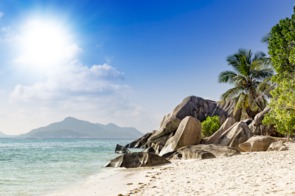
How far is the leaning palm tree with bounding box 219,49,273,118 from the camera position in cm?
3456

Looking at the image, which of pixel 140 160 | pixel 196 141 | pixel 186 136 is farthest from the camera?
pixel 196 141

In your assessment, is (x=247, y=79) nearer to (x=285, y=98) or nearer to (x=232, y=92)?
(x=232, y=92)

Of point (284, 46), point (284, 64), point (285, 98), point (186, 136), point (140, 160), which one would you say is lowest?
point (140, 160)

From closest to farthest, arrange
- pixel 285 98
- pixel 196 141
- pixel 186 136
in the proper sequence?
pixel 285 98
pixel 186 136
pixel 196 141

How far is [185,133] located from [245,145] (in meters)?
6.17

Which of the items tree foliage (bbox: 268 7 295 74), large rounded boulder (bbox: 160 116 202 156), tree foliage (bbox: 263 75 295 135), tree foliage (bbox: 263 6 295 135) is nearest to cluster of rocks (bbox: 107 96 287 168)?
large rounded boulder (bbox: 160 116 202 156)

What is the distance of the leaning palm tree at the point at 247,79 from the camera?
113 feet

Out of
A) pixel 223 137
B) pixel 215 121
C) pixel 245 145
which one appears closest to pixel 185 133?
pixel 223 137

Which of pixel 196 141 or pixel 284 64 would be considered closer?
pixel 284 64

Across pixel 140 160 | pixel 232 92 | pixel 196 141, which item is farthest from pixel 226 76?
pixel 140 160

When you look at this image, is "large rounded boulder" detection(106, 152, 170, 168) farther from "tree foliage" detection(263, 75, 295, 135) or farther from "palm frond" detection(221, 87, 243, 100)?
"palm frond" detection(221, 87, 243, 100)

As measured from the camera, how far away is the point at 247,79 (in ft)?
118

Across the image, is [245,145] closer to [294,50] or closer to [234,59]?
[294,50]

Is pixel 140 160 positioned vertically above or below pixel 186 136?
below
